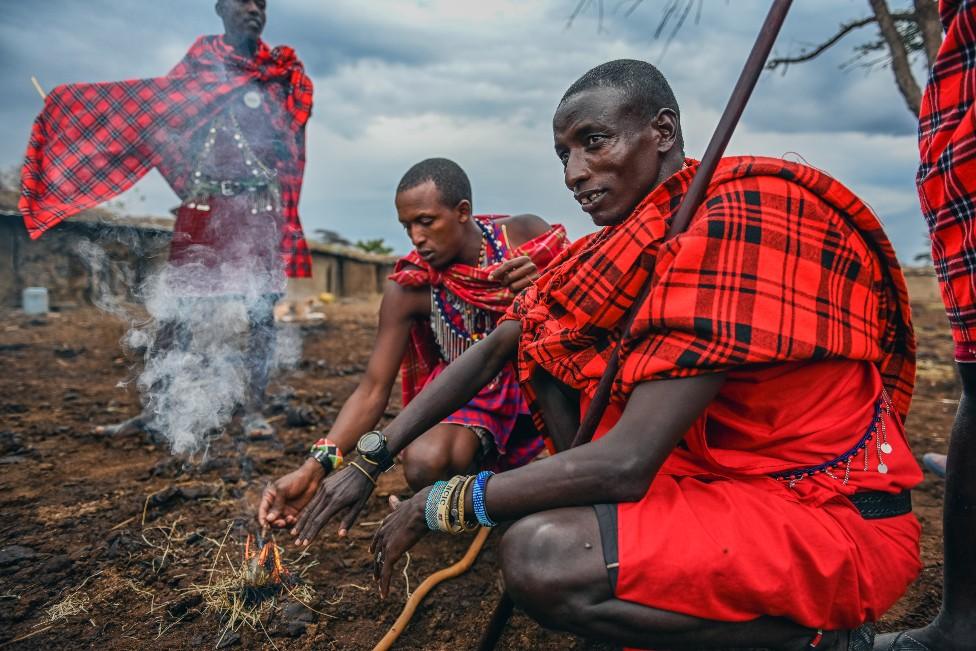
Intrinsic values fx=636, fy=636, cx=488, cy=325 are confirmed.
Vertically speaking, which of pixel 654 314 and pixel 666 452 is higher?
pixel 654 314

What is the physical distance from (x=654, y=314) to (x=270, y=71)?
3985 millimetres

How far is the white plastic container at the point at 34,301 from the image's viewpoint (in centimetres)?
909

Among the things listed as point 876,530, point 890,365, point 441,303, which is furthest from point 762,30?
point 441,303

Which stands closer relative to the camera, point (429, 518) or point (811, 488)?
point (811, 488)

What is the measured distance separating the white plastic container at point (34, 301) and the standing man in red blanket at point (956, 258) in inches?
416

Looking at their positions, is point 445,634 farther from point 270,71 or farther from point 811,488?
point 270,71

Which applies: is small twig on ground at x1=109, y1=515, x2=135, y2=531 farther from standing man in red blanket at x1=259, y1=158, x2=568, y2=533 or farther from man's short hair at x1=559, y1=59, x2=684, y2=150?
man's short hair at x1=559, y1=59, x2=684, y2=150

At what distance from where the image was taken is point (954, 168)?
5.68 ft

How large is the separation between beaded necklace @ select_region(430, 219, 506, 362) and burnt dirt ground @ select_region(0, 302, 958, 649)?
3.08 feet

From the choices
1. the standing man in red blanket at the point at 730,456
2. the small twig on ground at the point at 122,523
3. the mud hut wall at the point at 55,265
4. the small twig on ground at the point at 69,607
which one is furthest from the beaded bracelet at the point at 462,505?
the mud hut wall at the point at 55,265

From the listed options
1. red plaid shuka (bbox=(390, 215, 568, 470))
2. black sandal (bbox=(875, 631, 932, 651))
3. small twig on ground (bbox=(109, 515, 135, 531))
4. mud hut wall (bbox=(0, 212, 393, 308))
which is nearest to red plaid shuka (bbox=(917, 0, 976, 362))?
black sandal (bbox=(875, 631, 932, 651))

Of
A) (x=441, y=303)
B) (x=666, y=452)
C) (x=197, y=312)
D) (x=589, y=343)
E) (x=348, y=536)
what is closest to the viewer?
(x=666, y=452)

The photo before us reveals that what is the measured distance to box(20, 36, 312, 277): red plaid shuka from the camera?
12.6ft

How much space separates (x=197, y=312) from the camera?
14.2 feet
